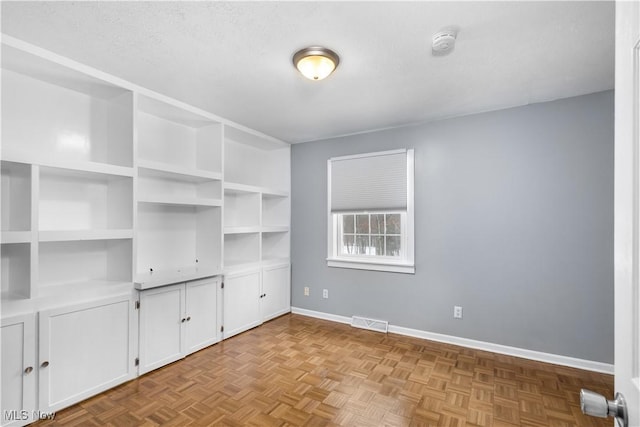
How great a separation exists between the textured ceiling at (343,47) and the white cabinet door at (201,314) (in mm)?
1919

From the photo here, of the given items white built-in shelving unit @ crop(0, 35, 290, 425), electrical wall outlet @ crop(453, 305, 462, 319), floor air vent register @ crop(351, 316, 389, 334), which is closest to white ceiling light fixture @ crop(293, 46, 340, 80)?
white built-in shelving unit @ crop(0, 35, 290, 425)

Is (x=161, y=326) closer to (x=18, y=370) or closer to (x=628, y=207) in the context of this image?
(x=18, y=370)

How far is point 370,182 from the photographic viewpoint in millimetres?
3947

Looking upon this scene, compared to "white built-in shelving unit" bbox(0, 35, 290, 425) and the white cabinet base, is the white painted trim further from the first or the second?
the white cabinet base

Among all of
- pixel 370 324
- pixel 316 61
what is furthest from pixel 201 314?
pixel 316 61

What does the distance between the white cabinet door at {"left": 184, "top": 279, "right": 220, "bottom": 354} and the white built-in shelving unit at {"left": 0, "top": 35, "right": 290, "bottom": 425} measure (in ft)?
0.04

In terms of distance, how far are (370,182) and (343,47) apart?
2.03 m

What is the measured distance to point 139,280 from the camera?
2689mm

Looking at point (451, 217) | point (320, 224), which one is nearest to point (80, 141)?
point (320, 224)

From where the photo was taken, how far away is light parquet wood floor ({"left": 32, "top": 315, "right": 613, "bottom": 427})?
2105mm

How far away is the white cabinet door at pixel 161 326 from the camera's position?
2686 mm

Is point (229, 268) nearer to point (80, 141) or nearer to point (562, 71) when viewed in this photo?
point (80, 141)

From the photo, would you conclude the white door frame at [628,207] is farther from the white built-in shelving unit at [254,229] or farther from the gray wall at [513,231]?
the white built-in shelving unit at [254,229]

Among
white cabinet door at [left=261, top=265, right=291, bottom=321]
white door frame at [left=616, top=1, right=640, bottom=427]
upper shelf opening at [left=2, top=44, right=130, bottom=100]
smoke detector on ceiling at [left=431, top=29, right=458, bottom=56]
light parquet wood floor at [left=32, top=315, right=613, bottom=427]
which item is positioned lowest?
light parquet wood floor at [left=32, top=315, right=613, bottom=427]
